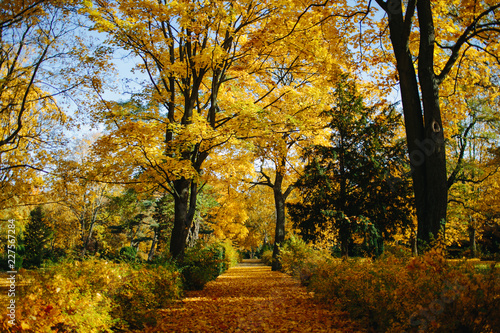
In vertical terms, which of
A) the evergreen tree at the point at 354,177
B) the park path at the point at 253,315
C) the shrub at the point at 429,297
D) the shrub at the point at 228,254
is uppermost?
the evergreen tree at the point at 354,177

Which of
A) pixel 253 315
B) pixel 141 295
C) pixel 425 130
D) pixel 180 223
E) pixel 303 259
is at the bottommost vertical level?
pixel 253 315

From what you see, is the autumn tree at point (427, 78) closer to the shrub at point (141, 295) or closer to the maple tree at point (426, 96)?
the maple tree at point (426, 96)

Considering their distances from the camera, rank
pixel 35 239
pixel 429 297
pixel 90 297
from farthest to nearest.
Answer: pixel 35 239, pixel 90 297, pixel 429 297

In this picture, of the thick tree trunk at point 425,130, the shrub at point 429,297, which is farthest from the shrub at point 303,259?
the shrub at point 429,297

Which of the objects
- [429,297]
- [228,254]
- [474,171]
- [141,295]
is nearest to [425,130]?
[429,297]

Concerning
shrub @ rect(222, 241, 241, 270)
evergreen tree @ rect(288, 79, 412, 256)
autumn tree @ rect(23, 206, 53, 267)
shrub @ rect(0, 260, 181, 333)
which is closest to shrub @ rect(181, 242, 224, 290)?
shrub @ rect(0, 260, 181, 333)

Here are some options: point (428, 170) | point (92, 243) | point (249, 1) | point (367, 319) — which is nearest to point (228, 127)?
point (249, 1)

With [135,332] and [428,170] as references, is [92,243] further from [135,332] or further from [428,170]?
[428,170]

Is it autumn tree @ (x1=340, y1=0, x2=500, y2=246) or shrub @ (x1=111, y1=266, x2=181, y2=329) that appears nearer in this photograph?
shrub @ (x1=111, y1=266, x2=181, y2=329)

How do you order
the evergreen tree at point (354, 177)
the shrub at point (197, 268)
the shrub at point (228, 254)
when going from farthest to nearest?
the shrub at point (228, 254) < the evergreen tree at point (354, 177) < the shrub at point (197, 268)

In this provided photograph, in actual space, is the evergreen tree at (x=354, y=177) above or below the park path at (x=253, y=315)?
above

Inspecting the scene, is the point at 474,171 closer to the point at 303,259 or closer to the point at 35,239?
the point at 303,259

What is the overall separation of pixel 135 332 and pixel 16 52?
9.09 meters

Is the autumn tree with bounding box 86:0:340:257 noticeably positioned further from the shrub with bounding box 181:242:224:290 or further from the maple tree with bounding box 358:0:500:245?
the maple tree with bounding box 358:0:500:245
